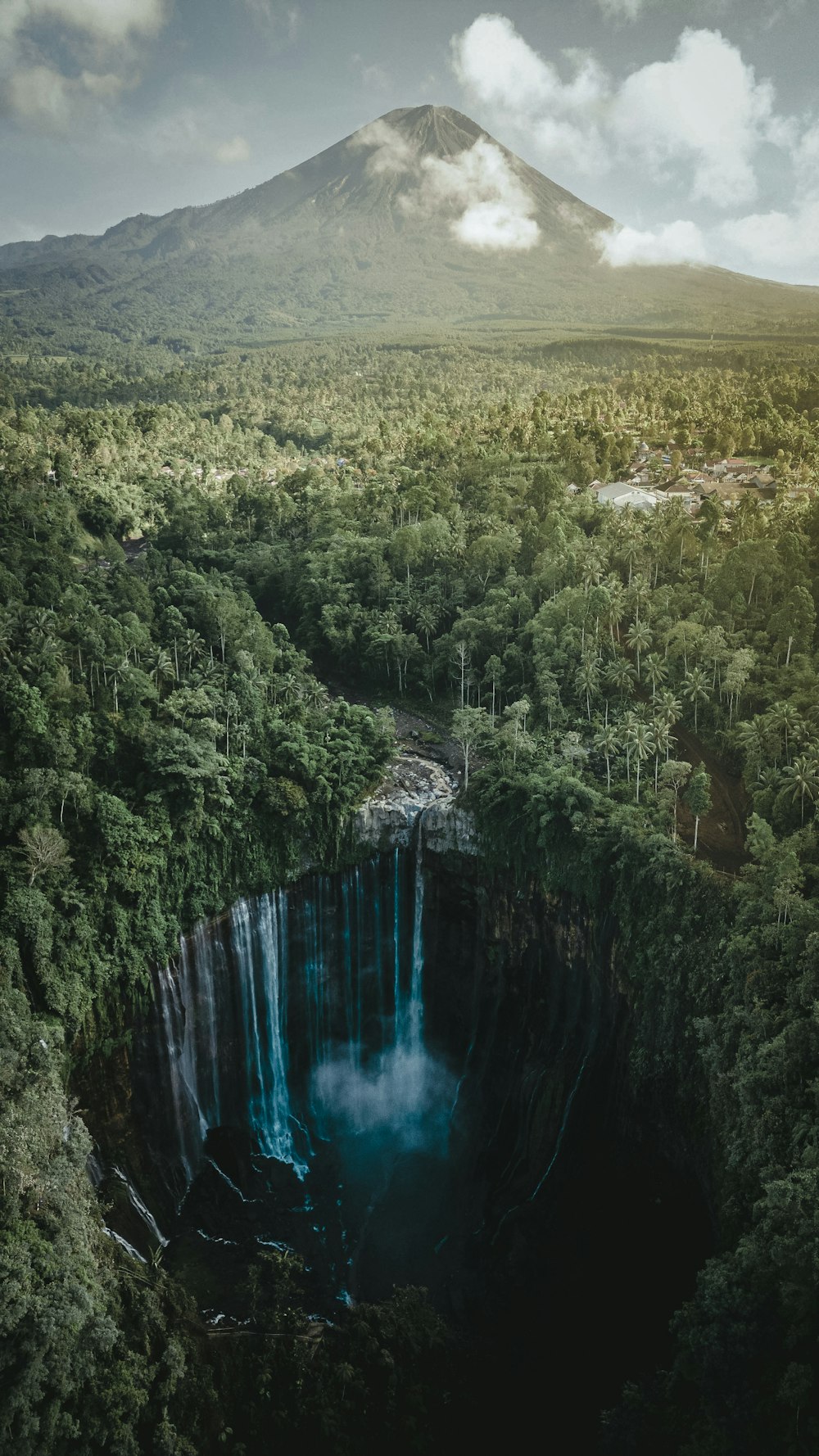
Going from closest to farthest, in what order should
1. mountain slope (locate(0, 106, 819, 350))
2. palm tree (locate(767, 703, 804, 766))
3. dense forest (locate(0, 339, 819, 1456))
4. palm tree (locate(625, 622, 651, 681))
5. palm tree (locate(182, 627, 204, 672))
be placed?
1. dense forest (locate(0, 339, 819, 1456))
2. palm tree (locate(767, 703, 804, 766))
3. palm tree (locate(625, 622, 651, 681))
4. palm tree (locate(182, 627, 204, 672))
5. mountain slope (locate(0, 106, 819, 350))

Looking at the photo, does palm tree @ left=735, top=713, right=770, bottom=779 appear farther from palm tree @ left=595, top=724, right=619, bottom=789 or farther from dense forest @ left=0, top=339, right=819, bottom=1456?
palm tree @ left=595, top=724, right=619, bottom=789

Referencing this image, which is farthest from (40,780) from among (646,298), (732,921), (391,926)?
(646,298)

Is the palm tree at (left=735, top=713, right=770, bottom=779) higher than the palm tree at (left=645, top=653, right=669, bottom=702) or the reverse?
the reverse

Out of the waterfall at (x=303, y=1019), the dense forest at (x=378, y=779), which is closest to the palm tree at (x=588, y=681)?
the dense forest at (x=378, y=779)

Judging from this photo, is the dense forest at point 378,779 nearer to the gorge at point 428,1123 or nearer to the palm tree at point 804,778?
the palm tree at point 804,778

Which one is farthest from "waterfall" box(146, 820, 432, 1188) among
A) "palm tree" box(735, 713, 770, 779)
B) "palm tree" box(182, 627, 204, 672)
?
"palm tree" box(182, 627, 204, 672)

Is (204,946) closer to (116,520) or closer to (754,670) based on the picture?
(754,670)

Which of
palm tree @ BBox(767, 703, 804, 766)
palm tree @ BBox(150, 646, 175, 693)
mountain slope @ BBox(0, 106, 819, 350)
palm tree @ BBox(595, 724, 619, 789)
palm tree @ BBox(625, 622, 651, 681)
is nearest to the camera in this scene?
palm tree @ BBox(767, 703, 804, 766)
